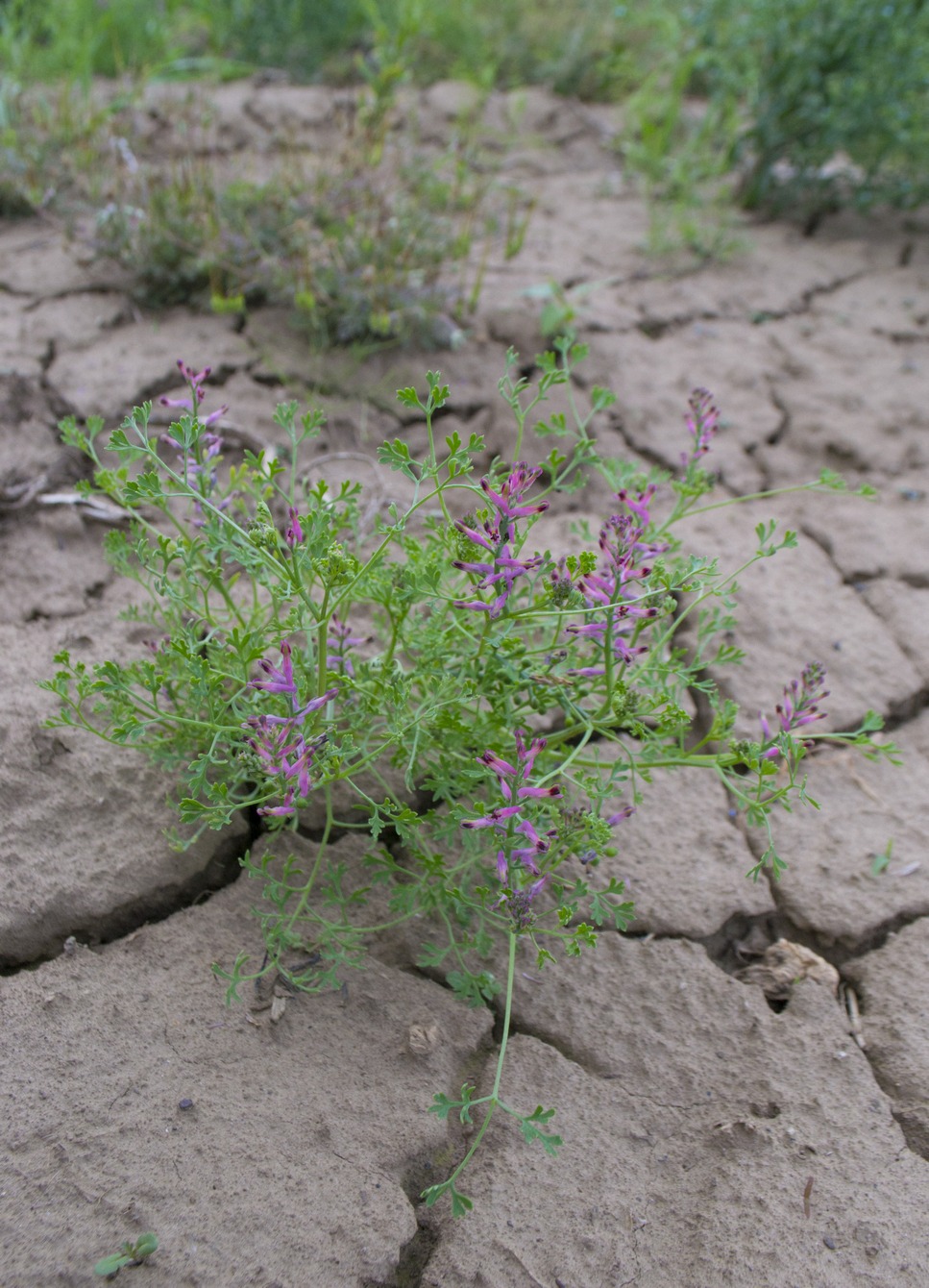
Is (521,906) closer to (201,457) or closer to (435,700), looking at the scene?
(435,700)

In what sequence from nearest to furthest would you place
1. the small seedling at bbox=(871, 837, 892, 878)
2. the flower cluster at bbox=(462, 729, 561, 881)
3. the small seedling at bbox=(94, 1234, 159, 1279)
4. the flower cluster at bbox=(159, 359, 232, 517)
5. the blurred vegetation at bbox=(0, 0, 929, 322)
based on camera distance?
the small seedling at bbox=(94, 1234, 159, 1279) → the flower cluster at bbox=(462, 729, 561, 881) → the flower cluster at bbox=(159, 359, 232, 517) → the small seedling at bbox=(871, 837, 892, 878) → the blurred vegetation at bbox=(0, 0, 929, 322)

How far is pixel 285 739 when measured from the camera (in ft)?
5.46

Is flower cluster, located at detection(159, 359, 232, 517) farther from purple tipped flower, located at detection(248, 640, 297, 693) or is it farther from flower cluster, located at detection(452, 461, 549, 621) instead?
flower cluster, located at detection(452, 461, 549, 621)

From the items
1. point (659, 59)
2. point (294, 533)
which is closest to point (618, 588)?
point (294, 533)

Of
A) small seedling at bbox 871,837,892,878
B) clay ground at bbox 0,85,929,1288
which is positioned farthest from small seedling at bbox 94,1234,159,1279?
small seedling at bbox 871,837,892,878

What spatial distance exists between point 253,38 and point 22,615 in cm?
430

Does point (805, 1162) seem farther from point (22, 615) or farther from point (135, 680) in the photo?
point (22, 615)

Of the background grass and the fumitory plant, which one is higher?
the background grass

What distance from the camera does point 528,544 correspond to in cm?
302

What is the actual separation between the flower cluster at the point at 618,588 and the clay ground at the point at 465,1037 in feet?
2.23

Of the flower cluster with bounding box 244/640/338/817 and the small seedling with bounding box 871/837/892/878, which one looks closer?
the flower cluster with bounding box 244/640/338/817

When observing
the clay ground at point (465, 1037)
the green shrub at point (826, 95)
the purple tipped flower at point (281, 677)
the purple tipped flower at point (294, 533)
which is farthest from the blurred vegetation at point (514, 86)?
the purple tipped flower at point (281, 677)

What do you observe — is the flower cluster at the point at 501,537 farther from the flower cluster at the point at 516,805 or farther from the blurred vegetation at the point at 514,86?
the blurred vegetation at the point at 514,86

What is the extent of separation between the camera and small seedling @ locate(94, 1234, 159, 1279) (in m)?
1.49
